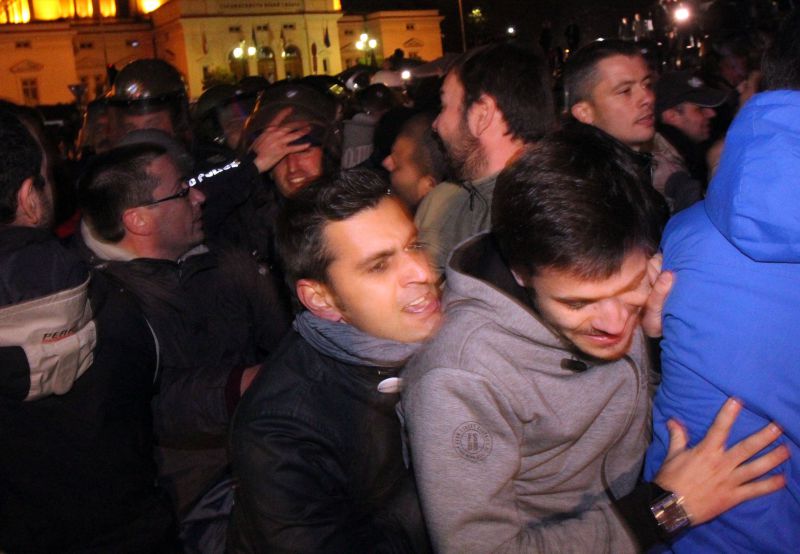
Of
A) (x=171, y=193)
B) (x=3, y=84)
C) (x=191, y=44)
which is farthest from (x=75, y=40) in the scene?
(x=171, y=193)

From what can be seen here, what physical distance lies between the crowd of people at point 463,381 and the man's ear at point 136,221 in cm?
77

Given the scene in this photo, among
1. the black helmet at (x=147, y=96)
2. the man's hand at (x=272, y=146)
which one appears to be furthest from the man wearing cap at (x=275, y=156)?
the black helmet at (x=147, y=96)

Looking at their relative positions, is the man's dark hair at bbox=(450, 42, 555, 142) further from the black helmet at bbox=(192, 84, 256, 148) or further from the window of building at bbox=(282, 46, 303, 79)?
the window of building at bbox=(282, 46, 303, 79)

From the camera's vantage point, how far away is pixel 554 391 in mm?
1739

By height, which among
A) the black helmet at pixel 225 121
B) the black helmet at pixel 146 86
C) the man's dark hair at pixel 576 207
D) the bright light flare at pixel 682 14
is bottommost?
the man's dark hair at pixel 576 207

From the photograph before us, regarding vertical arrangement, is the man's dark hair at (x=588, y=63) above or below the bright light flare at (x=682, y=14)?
below

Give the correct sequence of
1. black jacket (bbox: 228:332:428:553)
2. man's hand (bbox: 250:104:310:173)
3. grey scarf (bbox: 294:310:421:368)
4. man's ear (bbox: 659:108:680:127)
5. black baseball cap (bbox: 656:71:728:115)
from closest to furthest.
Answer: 1. black jacket (bbox: 228:332:428:553)
2. grey scarf (bbox: 294:310:421:368)
3. man's hand (bbox: 250:104:310:173)
4. black baseball cap (bbox: 656:71:728:115)
5. man's ear (bbox: 659:108:680:127)

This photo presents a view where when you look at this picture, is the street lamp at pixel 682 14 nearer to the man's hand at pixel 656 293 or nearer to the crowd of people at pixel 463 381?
the crowd of people at pixel 463 381

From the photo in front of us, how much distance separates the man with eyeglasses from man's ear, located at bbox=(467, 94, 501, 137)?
1.25 metres

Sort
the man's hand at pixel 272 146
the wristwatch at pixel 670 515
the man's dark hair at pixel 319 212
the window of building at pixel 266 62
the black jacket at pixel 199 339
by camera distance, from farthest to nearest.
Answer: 1. the window of building at pixel 266 62
2. the man's hand at pixel 272 146
3. the black jacket at pixel 199 339
4. the man's dark hair at pixel 319 212
5. the wristwatch at pixel 670 515

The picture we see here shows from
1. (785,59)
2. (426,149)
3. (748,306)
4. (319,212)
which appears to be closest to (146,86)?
(426,149)

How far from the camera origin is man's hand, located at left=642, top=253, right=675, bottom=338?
1.89 metres

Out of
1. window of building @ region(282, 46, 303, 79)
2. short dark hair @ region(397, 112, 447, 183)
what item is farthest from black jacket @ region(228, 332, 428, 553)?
window of building @ region(282, 46, 303, 79)

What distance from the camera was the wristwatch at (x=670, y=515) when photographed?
1.70m
